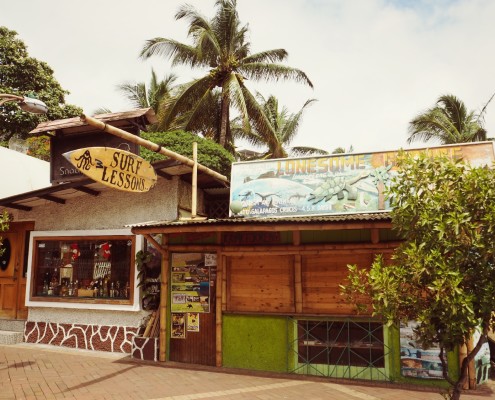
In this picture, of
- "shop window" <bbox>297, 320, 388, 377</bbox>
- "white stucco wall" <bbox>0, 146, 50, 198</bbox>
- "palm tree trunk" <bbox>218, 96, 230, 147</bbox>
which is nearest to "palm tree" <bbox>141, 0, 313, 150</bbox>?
"palm tree trunk" <bbox>218, 96, 230, 147</bbox>

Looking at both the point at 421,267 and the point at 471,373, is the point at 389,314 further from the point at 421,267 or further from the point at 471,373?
the point at 471,373

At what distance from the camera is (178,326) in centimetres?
911

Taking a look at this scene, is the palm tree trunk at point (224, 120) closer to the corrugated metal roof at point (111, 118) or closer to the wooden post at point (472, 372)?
the corrugated metal roof at point (111, 118)

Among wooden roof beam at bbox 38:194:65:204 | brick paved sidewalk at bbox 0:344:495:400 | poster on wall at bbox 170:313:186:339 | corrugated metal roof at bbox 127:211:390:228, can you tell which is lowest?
brick paved sidewalk at bbox 0:344:495:400

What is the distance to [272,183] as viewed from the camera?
33.8 ft

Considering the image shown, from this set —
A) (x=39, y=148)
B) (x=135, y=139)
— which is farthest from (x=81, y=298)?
(x=39, y=148)

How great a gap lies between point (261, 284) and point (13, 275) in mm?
7555

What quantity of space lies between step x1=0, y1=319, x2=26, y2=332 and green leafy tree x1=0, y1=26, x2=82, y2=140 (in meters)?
18.0

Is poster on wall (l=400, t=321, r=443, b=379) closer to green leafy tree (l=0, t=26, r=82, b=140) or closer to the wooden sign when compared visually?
the wooden sign

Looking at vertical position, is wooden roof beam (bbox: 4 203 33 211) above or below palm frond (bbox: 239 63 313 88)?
below

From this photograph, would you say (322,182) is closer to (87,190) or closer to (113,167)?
(113,167)

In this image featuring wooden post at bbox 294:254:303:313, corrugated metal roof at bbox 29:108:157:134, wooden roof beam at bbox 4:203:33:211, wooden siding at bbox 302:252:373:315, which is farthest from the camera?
wooden roof beam at bbox 4:203:33:211

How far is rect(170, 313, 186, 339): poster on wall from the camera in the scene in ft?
29.8

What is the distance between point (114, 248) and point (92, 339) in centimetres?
221
